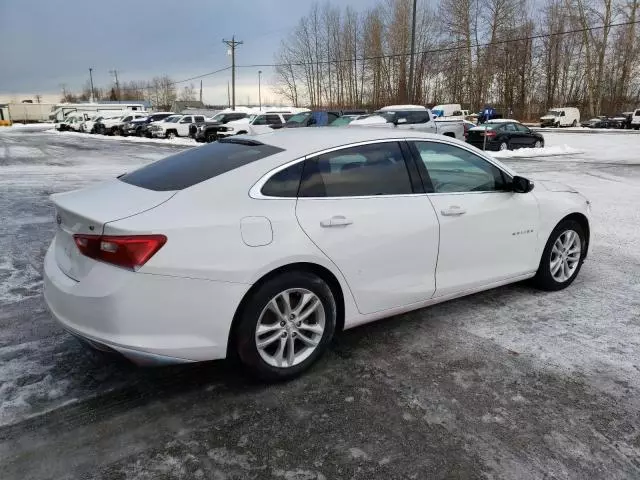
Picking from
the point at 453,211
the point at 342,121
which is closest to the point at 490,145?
the point at 342,121

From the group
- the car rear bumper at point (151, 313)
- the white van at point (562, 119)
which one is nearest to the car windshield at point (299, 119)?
the car rear bumper at point (151, 313)

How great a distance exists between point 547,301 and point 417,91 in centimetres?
6132

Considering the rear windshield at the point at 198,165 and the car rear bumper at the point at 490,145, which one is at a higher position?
the car rear bumper at the point at 490,145

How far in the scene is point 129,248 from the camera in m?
2.66

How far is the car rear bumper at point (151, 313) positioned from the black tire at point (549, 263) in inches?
117

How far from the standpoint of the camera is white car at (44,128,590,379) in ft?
8.93

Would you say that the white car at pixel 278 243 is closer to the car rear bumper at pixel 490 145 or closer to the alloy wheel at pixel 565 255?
the alloy wheel at pixel 565 255

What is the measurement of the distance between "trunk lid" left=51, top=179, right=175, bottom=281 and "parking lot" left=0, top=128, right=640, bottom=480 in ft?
2.59

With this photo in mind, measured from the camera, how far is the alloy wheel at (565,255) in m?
4.71

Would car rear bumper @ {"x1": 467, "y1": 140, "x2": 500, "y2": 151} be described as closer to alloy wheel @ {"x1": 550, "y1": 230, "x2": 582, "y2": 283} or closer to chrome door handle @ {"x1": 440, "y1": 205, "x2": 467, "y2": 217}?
alloy wheel @ {"x1": 550, "y1": 230, "x2": 582, "y2": 283}

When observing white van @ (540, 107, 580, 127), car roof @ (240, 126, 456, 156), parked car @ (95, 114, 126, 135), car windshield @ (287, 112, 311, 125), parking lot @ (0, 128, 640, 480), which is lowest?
parking lot @ (0, 128, 640, 480)

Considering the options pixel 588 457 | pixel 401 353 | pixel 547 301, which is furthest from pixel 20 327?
pixel 547 301

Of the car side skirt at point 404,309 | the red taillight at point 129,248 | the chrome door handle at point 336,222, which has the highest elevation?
the chrome door handle at point 336,222

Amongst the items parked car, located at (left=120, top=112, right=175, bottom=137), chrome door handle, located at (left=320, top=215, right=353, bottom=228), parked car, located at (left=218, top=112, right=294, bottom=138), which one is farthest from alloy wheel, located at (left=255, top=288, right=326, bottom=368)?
parked car, located at (left=120, top=112, right=175, bottom=137)
